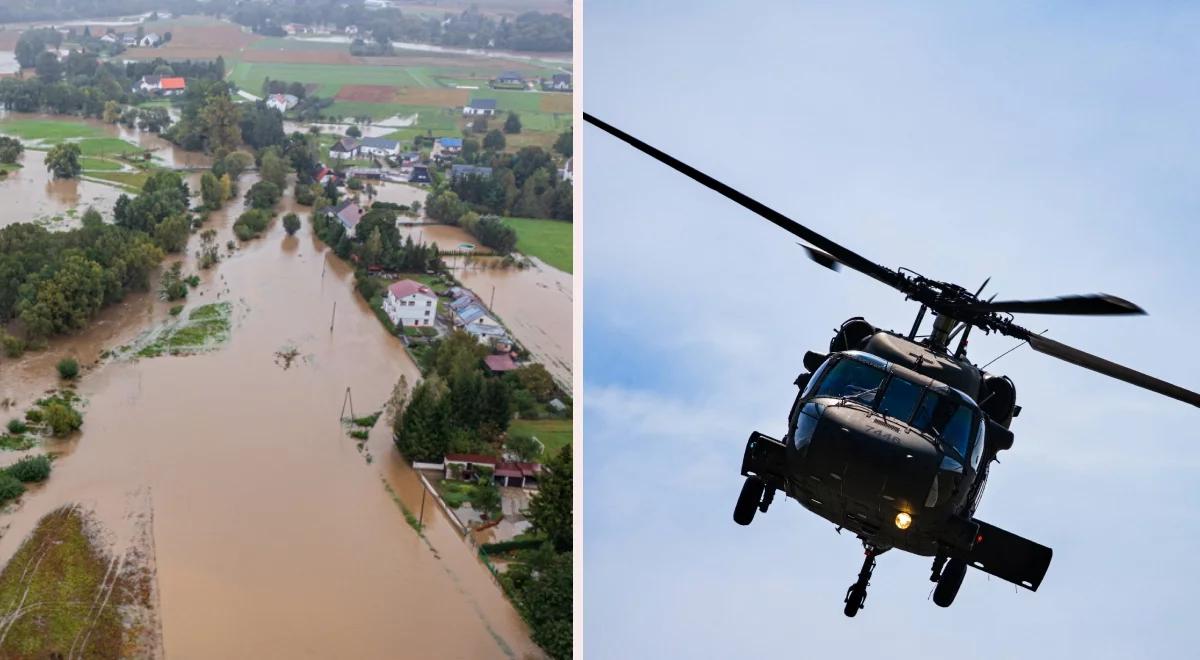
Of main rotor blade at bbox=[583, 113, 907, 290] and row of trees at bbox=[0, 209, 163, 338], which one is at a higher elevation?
main rotor blade at bbox=[583, 113, 907, 290]

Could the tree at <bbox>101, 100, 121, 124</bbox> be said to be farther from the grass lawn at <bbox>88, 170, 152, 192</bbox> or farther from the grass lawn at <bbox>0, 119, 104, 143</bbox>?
the grass lawn at <bbox>88, 170, 152, 192</bbox>

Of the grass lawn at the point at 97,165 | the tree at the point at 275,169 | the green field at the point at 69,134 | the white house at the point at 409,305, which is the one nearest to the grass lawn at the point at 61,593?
the white house at the point at 409,305

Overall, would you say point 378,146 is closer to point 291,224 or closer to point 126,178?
point 291,224

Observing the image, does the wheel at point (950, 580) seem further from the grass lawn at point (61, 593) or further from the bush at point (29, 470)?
the bush at point (29, 470)

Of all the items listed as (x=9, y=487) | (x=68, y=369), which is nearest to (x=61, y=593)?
(x=9, y=487)

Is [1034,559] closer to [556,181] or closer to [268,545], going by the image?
[268,545]

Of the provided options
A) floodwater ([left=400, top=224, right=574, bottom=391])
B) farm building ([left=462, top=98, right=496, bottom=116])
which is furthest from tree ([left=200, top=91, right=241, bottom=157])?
farm building ([left=462, top=98, right=496, bottom=116])

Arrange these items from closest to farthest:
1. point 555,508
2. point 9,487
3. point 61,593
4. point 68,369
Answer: point 61,593 → point 9,487 → point 555,508 → point 68,369
